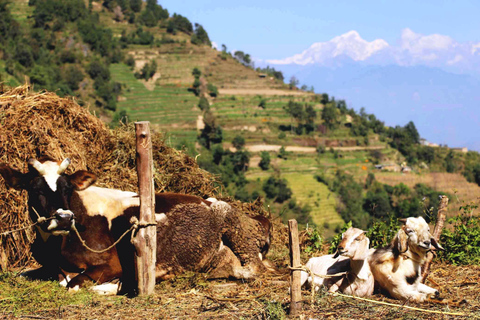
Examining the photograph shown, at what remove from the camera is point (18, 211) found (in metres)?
7.05

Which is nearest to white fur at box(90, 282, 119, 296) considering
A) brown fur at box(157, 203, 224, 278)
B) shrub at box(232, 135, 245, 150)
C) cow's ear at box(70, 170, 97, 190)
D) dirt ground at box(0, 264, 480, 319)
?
dirt ground at box(0, 264, 480, 319)

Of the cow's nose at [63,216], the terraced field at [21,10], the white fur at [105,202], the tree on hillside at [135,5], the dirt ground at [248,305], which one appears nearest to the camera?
the dirt ground at [248,305]

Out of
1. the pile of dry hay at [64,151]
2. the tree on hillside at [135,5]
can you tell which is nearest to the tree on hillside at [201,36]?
the tree on hillside at [135,5]

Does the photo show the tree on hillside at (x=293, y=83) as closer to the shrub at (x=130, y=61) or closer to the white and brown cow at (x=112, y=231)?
the shrub at (x=130, y=61)

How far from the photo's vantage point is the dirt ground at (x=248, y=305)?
16.2 ft

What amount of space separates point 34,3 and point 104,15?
76.5 ft

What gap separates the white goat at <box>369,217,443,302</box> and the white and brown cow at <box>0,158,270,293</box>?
1.90 meters

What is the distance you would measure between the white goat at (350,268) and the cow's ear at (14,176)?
349cm

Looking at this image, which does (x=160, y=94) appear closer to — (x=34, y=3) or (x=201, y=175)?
(x=34, y=3)

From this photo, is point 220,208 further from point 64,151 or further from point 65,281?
point 64,151

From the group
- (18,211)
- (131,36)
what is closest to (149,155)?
(18,211)

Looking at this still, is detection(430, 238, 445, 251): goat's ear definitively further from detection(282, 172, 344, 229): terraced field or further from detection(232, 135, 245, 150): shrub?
detection(232, 135, 245, 150): shrub

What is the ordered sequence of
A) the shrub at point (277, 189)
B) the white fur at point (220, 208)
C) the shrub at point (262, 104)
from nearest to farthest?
1. the white fur at point (220, 208)
2. the shrub at point (277, 189)
3. the shrub at point (262, 104)

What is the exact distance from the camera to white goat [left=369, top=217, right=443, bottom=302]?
530 cm
